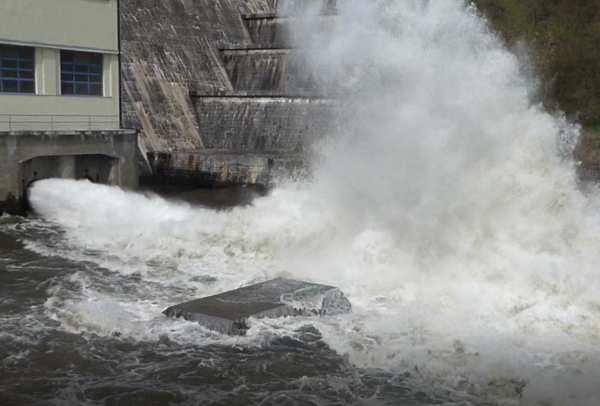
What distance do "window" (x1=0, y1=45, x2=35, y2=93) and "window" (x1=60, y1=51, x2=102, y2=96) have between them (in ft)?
3.19

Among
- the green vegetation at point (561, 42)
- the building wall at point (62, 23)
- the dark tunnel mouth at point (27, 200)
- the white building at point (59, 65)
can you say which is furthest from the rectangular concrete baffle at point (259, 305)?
the green vegetation at point (561, 42)

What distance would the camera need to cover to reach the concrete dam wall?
82.9 ft

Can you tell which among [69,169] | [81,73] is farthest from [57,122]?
[81,73]

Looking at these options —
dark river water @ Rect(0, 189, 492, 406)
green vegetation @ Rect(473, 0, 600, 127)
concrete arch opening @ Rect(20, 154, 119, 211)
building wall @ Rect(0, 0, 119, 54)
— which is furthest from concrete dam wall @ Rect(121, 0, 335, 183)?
dark river water @ Rect(0, 189, 492, 406)

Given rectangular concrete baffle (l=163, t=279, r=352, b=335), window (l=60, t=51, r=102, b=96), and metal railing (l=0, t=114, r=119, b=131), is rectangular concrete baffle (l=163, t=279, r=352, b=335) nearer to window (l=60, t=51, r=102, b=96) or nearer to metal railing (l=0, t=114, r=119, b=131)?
metal railing (l=0, t=114, r=119, b=131)

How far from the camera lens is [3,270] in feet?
42.8

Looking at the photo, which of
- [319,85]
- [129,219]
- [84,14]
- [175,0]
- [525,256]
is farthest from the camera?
[175,0]

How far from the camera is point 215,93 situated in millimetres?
29875

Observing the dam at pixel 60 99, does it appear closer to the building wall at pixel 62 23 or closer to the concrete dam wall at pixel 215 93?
the building wall at pixel 62 23

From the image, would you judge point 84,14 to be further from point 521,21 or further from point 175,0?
point 521,21

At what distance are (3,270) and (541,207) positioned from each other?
31.2 feet

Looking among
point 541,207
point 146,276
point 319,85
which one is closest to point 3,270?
point 146,276

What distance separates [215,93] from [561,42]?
17.3 metres

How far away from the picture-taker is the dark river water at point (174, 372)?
7523 millimetres
